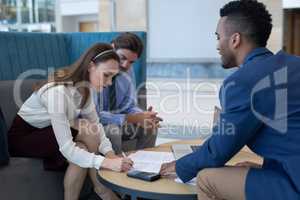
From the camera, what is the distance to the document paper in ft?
6.35

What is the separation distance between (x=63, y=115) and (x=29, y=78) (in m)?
1.09

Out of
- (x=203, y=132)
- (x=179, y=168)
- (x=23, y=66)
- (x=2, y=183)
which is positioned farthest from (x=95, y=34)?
(x=179, y=168)

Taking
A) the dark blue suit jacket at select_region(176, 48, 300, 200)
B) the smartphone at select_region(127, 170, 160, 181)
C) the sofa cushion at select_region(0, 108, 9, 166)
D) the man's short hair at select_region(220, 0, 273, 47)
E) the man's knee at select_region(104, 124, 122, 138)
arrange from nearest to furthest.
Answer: the dark blue suit jacket at select_region(176, 48, 300, 200) < the man's short hair at select_region(220, 0, 273, 47) < the smartphone at select_region(127, 170, 160, 181) < the sofa cushion at select_region(0, 108, 9, 166) < the man's knee at select_region(104, 124, 122, 138)

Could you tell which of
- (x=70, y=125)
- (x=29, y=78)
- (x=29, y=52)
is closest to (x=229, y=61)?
(x=70, y=125)

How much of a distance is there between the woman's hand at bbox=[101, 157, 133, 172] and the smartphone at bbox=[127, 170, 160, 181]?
7cm

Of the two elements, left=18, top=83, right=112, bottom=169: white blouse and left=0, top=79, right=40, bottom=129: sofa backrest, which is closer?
left=18, top=83, right=112, bottom=169: white blouse

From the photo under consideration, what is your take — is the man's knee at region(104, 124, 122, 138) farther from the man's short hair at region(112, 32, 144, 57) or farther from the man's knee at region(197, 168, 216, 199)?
the man's knee at region(197, 168, 216, 199)

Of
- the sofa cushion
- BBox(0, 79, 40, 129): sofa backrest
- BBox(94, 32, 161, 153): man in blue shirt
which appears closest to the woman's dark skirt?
the sofa cushion

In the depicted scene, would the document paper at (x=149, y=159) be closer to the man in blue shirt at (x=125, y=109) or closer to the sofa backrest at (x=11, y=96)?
the man in blue shirt at (x=125, y=109)

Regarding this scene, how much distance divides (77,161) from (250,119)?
102 centimetres

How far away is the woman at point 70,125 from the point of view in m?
2.09

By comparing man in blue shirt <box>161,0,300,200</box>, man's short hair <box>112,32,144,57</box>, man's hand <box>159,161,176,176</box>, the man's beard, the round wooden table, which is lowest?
the round wooden table

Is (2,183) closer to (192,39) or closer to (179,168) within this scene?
(179,168)

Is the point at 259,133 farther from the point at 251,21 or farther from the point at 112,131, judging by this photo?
the point at 112,131
